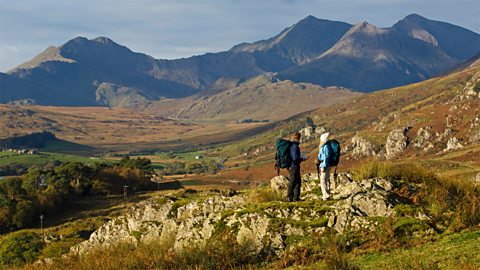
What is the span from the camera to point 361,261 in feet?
41.4

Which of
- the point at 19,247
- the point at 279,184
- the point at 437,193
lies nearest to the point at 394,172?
the point at 437,193

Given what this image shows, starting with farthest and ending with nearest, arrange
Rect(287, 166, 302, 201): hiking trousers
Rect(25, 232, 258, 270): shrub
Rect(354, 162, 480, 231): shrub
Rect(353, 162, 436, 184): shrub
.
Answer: Rect(353, 162, 436, 184): shrub
Rect(287, 166, 302, 201): hiking trousers
Rect(354, 162, 480, 231): shrub
Rect(25, 232, 258, 270): shrub

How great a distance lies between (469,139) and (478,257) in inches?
7387

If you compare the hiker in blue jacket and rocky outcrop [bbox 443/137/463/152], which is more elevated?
the hiker in blue jacket

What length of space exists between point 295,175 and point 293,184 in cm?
36

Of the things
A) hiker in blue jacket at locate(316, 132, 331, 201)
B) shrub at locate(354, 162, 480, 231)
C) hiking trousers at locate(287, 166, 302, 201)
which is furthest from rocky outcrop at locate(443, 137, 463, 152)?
hiking trousers at locate(287, 166, 302, 201)

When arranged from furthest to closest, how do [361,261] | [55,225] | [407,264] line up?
1. [55,225]
2. [361,261]
3. [407,264]

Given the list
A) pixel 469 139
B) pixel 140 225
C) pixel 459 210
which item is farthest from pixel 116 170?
pixel 469 139

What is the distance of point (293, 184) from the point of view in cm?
1820

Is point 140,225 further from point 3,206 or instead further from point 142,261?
point 3,206

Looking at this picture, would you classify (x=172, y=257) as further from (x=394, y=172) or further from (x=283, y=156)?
(x=394, y=172)

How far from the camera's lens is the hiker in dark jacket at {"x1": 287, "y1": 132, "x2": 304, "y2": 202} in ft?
59.6

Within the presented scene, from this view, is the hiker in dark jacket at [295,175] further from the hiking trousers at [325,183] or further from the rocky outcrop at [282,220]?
the rocky outcrop at [282,220]

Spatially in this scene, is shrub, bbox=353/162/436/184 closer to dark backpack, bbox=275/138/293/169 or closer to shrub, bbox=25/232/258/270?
dark backpack, bbox=275/138/293/169
